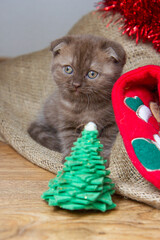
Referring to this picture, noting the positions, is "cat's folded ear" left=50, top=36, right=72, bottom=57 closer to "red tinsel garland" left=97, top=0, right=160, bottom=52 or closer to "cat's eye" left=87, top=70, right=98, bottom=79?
"cat's eye" left=87, top=70, right=98, bottom=79

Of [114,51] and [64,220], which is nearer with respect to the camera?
[64,220]

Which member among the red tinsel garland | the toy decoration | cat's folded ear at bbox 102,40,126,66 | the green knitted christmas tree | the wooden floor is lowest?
the wooden floor

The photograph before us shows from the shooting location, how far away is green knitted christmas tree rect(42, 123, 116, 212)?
1.00 meters

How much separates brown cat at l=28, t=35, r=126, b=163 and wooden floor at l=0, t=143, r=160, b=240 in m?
0.37

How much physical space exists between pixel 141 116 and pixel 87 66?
0.40 meters

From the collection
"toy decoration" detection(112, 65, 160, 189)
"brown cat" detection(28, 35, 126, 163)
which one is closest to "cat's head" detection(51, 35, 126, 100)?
"brown cat" detection(28, 35, 126, 163)

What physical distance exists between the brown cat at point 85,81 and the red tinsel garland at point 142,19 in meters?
0.31

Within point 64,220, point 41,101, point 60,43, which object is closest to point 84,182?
point 64,220

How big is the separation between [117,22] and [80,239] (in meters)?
1.44

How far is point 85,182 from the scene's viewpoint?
1003 millimetres

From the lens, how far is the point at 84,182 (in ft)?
3.29

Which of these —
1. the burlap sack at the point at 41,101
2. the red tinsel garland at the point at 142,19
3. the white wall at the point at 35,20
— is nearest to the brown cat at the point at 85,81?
the burlap sack at the point at 41,101

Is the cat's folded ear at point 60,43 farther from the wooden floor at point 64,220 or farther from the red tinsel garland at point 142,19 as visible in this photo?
the wooden floor at point 64,220

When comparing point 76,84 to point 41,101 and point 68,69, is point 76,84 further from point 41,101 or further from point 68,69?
point 41,101
